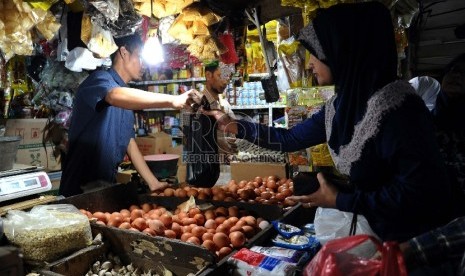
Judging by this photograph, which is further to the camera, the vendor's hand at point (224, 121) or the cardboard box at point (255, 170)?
the cardboard box at point (255, 170)

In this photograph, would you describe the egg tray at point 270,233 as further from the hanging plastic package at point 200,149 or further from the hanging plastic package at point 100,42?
the hanging plastic package at point 100,42

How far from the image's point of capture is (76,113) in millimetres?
2666

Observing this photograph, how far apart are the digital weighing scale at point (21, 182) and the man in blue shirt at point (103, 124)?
68 cm

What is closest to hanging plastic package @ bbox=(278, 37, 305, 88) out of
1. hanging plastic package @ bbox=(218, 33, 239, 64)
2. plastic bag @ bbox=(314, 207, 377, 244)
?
hanging plastic package @ bbox=(218, 33, 239, 64)

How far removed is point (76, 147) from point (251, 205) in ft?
4.84


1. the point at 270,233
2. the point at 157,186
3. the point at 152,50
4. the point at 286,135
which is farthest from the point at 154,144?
the point at 270,233

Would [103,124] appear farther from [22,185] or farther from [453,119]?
[453,119]

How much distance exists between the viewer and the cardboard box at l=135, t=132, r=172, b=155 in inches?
234

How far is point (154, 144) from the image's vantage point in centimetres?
595

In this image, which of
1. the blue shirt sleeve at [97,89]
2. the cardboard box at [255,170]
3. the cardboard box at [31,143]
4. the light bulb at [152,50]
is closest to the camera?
the blue shirt sleeve at [97,89]

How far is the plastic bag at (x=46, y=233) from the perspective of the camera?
1431 millimetres

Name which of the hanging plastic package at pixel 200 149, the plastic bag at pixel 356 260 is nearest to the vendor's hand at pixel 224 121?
the hanging plastic package at pixel 200 149

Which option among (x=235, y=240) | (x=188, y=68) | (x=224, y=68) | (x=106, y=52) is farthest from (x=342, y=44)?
(x=188, y=68)

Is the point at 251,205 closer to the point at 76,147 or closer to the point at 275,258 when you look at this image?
the point at 275,258
